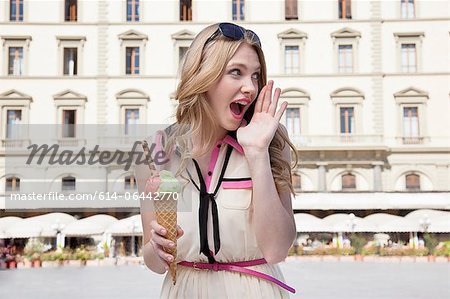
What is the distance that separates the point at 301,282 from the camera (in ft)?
42.7

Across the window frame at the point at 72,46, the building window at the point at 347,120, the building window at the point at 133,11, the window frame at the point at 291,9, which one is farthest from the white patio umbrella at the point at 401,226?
the window frame at the point at 72,46

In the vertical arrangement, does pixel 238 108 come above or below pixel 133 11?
below

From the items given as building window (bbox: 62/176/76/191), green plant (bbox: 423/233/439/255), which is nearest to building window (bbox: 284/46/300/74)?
building window (bbox: 62/176/76/191)

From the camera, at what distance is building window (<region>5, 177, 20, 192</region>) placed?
27422 mm

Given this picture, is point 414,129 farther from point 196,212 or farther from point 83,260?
point 196,212

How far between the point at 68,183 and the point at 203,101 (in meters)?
26.7

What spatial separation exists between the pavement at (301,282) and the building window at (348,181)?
30.0ft

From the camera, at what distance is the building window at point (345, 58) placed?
2883 cm

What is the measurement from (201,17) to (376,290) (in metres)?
20.1

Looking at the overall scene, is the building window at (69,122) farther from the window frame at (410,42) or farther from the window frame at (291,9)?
the window frame at (410,42)

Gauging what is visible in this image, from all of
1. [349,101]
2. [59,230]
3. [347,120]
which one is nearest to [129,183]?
[59,230]

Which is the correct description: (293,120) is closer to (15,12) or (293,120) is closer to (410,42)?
(410,42)

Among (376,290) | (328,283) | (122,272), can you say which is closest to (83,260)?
(122,272)

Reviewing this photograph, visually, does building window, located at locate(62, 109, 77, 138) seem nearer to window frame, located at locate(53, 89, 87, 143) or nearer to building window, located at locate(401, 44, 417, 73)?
window frame, located at locate(53, 89, 87, 143)
